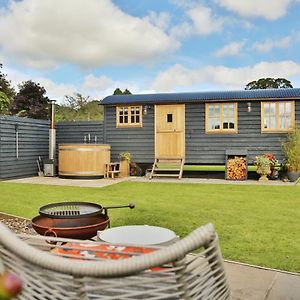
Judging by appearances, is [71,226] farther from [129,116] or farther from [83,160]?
[129,116]

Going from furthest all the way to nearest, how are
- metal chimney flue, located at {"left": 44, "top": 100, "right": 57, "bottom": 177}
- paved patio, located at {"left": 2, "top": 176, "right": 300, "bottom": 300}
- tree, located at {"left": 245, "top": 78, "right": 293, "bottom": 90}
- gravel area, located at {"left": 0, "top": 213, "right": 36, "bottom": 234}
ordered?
tree, located at {"left": 245, "top": 78, "right": 293, "bottom": 90} < metal chimney flue, located at {"left": 44, "top": 100, "right": 57, "bottom": 177} < gravel area, located at {"left": 0, "top": 213, "right": 36, "bottom": 234} < paved patio, located at {"left": 2, "top": 176, "right": 300, "bottom": 300}

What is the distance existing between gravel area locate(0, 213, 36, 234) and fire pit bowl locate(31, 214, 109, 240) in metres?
2.00

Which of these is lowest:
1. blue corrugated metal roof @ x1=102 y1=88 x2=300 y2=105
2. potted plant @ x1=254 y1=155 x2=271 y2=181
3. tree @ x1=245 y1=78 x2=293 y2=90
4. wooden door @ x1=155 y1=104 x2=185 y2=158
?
potted plant @ x1=254 y1=155 x2=271 y2=181

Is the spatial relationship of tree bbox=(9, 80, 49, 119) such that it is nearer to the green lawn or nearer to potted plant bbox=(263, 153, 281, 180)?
the green lawn

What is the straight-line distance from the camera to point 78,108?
33.4 m

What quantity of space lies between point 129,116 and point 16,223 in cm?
950

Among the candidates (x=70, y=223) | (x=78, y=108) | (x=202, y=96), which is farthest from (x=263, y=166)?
(x=78, y=108)

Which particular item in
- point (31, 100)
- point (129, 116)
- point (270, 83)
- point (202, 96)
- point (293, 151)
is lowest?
point (293, 151)

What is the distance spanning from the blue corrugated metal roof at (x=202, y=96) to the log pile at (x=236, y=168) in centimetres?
220

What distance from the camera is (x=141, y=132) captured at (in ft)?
47.4

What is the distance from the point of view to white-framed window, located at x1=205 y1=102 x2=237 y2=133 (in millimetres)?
13602

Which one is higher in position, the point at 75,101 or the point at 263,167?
the point at 75,101

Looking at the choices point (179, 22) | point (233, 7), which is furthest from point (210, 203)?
point (179, 22)

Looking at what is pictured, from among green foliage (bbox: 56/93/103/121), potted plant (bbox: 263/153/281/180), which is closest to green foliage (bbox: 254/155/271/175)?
potted plant (bbox: 263/153/281/180)
